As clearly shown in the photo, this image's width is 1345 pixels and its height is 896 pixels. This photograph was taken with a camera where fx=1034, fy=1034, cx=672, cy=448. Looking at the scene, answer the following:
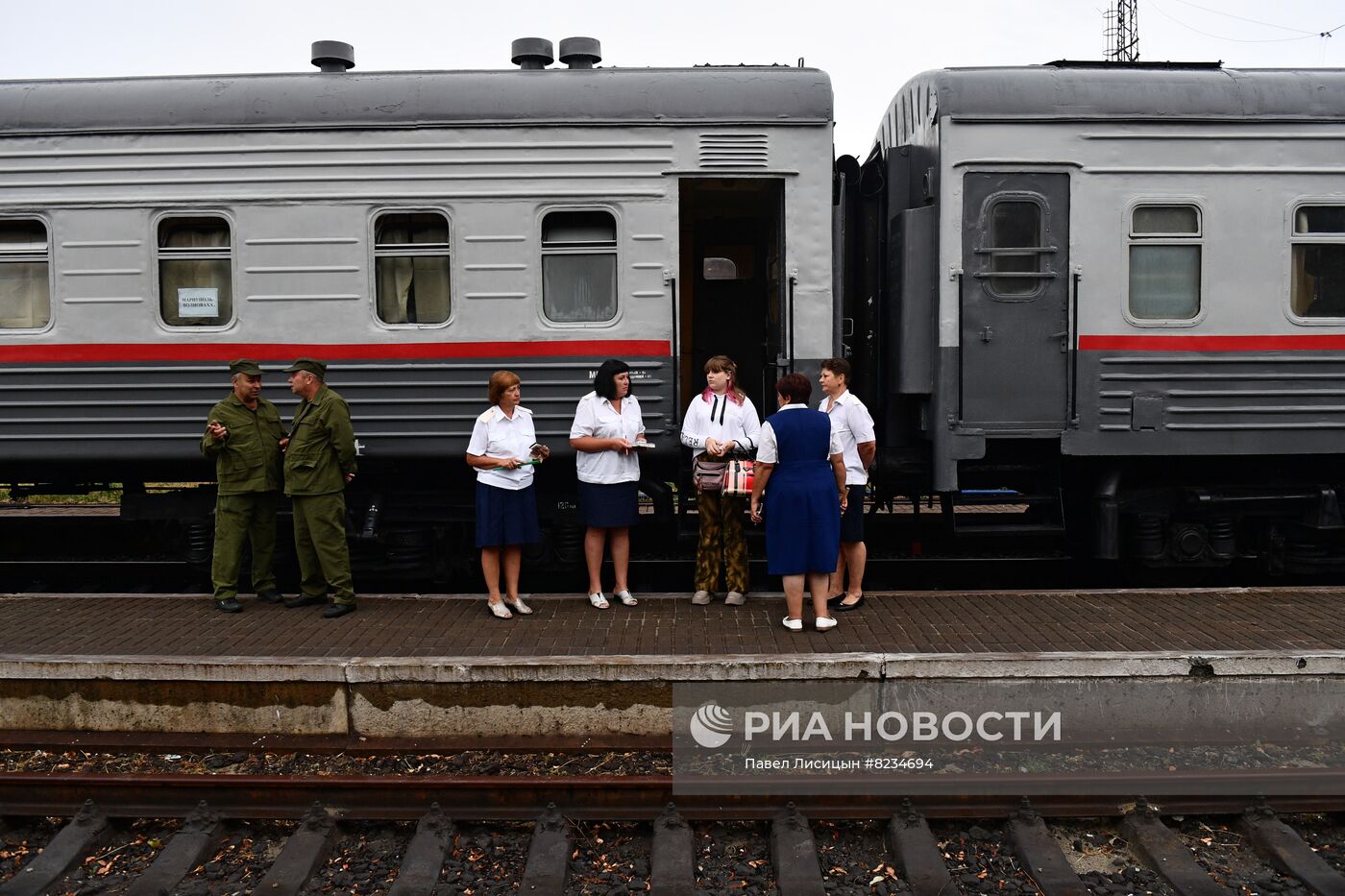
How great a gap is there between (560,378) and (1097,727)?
4.48 m

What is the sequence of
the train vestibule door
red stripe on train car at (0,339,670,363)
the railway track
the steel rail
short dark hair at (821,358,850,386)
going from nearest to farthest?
the railway track → the steel rail → short dark hair at (821,358,850,386) → red stripe on train car at (0,339,670,363) → the train vestibule door

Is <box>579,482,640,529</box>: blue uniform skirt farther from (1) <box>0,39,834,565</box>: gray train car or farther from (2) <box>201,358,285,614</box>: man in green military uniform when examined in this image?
(2) <box>201,358,285,614</box>: man in green military uniform

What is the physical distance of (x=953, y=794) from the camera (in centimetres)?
496

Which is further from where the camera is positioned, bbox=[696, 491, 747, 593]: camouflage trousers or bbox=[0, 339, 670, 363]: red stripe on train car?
bbox=[0, 339, 670, 363]: red stripe on train car

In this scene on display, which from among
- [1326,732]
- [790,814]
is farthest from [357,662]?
[1326,732]

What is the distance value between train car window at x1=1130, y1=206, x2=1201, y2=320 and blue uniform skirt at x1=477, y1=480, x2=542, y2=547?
496 cm

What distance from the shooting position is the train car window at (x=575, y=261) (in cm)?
805

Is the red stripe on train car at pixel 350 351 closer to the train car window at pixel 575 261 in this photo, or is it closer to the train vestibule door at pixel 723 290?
the train car window at pixel 575 261

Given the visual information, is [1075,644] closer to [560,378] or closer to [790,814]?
[790,814]

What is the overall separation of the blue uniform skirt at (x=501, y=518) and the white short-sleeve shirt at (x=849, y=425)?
2.25 metres

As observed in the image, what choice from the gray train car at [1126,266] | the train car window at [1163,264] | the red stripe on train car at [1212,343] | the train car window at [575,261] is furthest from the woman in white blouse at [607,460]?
the train car window at [1163,264]

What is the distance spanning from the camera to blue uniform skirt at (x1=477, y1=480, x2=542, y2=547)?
7297mm

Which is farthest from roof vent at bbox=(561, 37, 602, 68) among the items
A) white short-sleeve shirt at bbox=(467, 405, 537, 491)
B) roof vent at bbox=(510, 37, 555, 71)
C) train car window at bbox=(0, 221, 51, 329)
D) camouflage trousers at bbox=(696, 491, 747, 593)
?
train car window at bbox=(0, 221, 51, 329)

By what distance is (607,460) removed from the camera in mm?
7461
